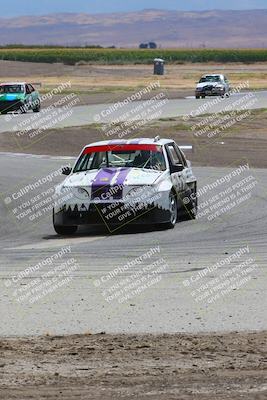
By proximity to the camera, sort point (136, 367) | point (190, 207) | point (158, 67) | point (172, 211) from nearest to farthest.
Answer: point (136, 367)
point (172, 211)
point (190, 207)
point (158, 67)

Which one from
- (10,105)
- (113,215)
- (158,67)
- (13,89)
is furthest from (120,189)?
(158,67)

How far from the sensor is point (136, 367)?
7.50 m

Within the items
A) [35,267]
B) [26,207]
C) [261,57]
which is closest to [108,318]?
[35,267]

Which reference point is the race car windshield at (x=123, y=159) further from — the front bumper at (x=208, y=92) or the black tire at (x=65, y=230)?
the front bumper at (x=208, y=92)

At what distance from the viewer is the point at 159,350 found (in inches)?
318

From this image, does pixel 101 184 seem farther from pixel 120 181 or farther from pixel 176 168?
pixel 176 168

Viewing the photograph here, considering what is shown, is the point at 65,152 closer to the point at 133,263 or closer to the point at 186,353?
the point at 133,263

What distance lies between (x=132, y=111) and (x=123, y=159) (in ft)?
99.4

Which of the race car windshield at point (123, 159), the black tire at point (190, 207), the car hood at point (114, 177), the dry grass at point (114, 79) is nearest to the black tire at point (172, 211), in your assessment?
the car hood at point (114, 177)

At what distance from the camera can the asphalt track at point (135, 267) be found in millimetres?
9422

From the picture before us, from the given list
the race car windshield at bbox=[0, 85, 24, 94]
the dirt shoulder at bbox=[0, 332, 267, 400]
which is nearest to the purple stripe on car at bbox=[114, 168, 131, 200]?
the dirt shoulder at bbox=[0, 332, 267, 400]

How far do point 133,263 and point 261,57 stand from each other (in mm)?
132755

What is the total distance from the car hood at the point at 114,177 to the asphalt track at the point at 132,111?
80.9 ft

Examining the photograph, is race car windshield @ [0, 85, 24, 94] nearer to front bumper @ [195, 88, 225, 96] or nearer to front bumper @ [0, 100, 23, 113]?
front bumper @ [0, 100, 23, 113]
